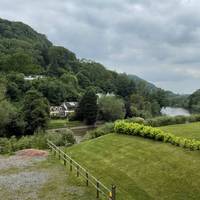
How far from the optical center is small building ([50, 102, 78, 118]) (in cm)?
9181

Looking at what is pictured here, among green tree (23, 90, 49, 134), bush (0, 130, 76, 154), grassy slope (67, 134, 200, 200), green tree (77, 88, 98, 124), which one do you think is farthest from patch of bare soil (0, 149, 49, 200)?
green tree (77, 88, 98, 124)

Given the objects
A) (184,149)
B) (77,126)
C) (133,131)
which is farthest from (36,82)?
(184,149)

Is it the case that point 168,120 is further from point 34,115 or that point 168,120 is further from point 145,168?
point 34,115

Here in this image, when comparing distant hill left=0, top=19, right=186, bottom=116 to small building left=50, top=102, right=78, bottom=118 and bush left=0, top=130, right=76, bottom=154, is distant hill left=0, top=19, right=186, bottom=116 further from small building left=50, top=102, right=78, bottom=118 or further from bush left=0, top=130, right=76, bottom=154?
bush left=0, top=130, right=76, bottom=154

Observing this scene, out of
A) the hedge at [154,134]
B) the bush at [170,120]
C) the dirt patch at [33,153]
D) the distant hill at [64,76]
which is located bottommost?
the dirt patch at [33,153]

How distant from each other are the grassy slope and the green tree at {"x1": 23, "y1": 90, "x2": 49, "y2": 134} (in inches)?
1566

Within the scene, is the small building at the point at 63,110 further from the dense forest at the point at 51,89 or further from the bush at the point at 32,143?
the bush at the point at 32,143

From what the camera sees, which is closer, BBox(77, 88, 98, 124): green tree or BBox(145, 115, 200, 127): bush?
BBox(145, 115, 200, 127): bush

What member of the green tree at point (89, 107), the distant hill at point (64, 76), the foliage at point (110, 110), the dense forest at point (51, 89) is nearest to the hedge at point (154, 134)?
the dense forest at point (51, 89)

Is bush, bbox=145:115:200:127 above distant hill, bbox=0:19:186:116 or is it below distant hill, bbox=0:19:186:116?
below

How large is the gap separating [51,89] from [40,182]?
81884mm

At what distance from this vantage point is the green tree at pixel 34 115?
63.5m

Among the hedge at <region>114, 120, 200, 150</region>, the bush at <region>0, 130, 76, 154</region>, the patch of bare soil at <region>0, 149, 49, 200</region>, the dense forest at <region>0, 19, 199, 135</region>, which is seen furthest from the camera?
the dense forest at <region>0, 19, 199, 135</region>

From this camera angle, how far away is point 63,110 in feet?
311
